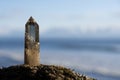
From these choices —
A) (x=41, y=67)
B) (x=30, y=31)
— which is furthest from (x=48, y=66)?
(x=30, y=31)

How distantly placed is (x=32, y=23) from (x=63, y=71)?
9.17 ft

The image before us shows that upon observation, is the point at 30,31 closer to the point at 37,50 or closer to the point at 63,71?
the point at 37,50

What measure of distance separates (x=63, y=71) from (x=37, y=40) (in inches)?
87.3

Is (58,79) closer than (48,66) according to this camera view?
Yes

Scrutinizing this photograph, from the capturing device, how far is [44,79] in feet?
58.9

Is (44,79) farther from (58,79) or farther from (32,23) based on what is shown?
(32,23)

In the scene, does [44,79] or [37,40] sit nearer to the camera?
[44,79]

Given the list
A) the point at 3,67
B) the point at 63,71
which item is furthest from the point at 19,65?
→ the point at 63,71

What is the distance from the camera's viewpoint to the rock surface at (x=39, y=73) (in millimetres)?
18047

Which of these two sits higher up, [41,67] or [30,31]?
[30,31]

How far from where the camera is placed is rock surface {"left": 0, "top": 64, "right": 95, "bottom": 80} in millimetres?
18047

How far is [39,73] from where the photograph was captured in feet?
59.8

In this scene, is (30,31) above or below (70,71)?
above

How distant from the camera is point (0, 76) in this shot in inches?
730
